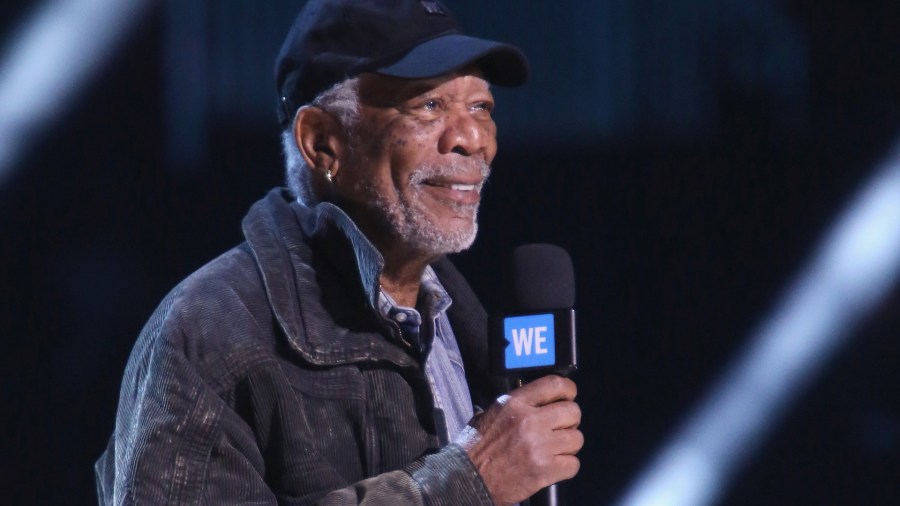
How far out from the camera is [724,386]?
2506 mm

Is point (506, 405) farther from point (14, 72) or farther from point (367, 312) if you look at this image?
point (14, 72)

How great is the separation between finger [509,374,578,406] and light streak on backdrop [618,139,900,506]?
4.64 ft

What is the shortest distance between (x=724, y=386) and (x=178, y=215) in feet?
4.21

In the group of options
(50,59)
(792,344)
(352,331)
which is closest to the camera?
(352,331)

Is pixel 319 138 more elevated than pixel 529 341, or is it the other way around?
pixel 319 138

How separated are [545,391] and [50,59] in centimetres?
134

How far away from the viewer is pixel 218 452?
3.74 ft

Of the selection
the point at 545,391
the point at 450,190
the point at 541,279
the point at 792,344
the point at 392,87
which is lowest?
the point at 792,344

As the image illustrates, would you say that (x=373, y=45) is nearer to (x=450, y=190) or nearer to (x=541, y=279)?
(x=450, y=190)

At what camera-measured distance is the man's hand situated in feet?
3.81

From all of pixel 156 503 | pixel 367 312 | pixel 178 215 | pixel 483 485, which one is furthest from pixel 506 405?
pixel 178 215

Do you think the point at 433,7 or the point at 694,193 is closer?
the point at 433,7

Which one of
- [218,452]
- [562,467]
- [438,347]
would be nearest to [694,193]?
[438,347]

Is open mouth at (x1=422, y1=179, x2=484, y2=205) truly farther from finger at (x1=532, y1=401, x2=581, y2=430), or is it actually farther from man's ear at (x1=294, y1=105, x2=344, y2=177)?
finger at (x1=532, y1=401, x2=581, y2=430)
